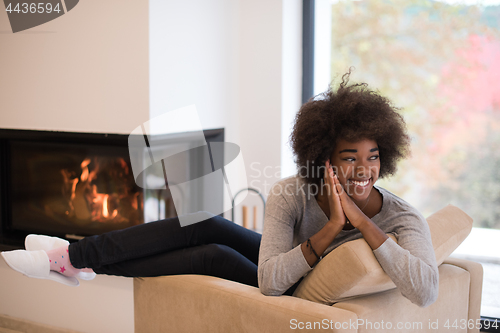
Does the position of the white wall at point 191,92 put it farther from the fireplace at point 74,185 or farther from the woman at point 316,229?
the woman at point 316,229

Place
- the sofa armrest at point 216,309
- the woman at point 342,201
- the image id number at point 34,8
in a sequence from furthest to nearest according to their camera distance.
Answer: the image id number at point 34,8
the woman at point 342,201
the sofa armrest at point 216,309

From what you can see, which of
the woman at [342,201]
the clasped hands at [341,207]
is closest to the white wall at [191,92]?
the woman at [342,201]

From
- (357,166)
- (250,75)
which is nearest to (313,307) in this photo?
(357,166)

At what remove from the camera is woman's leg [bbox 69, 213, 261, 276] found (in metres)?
1.52

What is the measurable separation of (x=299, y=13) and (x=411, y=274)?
2253 millimetres

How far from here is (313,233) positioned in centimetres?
144

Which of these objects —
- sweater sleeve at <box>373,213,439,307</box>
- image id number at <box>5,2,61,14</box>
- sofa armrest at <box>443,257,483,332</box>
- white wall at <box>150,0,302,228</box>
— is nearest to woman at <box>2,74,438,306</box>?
sweater sleeve at <box>373,213,439,307</box>

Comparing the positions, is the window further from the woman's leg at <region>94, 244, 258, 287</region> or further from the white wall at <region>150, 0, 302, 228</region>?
the woman's leg at <region>94, 244, 258, 287</region>

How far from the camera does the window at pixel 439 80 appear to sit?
2.83 m

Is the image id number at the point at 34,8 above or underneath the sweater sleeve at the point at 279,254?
above

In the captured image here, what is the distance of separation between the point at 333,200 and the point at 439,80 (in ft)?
6.54

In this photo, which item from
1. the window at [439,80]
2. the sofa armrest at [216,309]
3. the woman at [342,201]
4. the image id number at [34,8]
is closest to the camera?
the sofa armrest at [216,309]

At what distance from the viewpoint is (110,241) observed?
1.54 m

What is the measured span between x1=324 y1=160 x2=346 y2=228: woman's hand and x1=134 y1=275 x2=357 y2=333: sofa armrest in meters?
0.25
